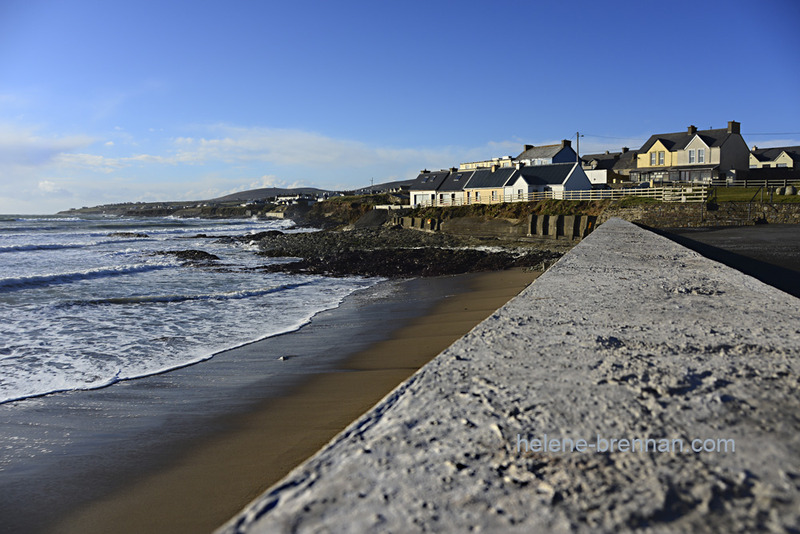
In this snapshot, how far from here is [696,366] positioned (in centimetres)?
256

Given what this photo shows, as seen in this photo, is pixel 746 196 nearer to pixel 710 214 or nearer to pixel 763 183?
pixel 710 214

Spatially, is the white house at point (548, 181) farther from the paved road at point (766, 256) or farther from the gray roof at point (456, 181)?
the paved road at point (766, 256)

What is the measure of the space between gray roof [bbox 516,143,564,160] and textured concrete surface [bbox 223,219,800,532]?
57.8 meters

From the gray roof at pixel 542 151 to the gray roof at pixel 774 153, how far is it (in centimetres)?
2108

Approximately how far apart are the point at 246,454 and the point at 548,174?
43.9 m

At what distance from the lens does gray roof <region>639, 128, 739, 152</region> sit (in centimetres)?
4623

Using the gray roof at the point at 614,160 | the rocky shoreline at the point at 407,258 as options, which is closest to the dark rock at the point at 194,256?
the rocky shoreline at the point at 407,258

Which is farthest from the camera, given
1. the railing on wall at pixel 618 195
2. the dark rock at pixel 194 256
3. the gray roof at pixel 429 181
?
the gray roof at pixel 429 181

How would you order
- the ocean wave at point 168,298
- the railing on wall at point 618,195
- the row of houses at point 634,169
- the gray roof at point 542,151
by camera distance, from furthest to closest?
the gray roof at point 542,151
the row of houses at point 634,169
the railing on wall at point 618,195
the ocean wave at point 168,298

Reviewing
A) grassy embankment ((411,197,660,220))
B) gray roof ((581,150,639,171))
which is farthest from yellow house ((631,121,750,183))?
grassy embankment ((411,197,660,220))

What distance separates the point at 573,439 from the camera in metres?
1.85

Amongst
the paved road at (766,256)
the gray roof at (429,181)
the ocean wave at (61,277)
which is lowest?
the ocean wave at (61,277)

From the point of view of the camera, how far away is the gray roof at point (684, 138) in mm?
46234

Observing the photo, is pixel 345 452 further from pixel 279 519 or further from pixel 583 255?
pixel 583 255
